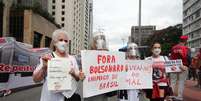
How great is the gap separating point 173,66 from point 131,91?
2.46 m

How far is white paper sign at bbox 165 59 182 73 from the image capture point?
954 cm

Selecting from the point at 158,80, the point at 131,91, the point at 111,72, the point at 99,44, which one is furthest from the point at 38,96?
the point at 99,44

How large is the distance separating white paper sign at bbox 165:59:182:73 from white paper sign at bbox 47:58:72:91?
433 centimetres

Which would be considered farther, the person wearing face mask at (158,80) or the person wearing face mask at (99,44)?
the person wearing face mask at (158,80)

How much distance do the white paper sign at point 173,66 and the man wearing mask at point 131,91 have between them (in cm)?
170

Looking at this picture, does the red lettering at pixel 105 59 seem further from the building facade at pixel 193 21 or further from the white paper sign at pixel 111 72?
the building facade at pixel 193 21

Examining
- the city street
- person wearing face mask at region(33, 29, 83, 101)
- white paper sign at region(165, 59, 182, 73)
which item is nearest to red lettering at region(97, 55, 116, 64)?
person wearing face mask at region(33, 29, 83, 101)

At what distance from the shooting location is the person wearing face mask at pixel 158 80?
8.09 metres

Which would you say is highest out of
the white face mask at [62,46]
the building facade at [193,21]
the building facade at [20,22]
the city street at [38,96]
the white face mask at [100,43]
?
the building facade at [193,21]

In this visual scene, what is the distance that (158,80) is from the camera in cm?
813

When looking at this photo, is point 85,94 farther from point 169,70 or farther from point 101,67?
point 169,70

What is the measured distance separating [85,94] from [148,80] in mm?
2375

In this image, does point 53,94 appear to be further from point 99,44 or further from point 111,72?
point 111,72

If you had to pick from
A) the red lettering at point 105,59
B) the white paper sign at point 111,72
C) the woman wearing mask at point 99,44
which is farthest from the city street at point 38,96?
the woman wearing mask at point 99,44
